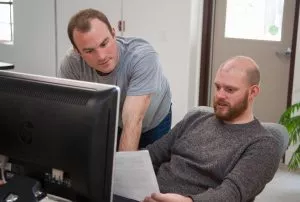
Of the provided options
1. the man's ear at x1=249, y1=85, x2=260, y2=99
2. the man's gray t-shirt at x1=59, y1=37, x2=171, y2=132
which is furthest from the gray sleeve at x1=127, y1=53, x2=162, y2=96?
the man's ear at x1=249, y1=85, x2=260, y2=99

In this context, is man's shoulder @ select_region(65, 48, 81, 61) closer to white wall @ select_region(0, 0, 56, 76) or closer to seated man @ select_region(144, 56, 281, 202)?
seated man @ select_region(144, 56, 281, 202)

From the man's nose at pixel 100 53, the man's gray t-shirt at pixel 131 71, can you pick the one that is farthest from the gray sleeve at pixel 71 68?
Result: the man's nose at pixel 100 53

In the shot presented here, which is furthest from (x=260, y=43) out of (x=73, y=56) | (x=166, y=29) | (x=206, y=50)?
(x=73, y=56)

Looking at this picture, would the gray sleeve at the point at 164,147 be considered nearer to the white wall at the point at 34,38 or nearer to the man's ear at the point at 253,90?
the man's ear at the point at 253,90

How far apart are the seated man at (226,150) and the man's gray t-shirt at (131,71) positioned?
0.81 ft

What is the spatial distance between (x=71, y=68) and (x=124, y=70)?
267 mm

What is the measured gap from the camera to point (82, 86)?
96cm

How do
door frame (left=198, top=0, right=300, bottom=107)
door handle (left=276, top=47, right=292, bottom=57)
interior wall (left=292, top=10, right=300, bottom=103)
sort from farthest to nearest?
1. door frame (left=198, top=0, right=300, bottom=107)
2. door handle (left=276, top=47, right=292, bottom=57)
3. interior wall (left=292, top=10, right=300, bottom=103)

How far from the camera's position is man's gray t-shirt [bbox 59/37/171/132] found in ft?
5.28

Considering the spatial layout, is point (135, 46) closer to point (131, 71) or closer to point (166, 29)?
point (131, 71)

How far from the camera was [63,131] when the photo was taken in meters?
0.94

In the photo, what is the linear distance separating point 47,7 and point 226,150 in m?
3.95

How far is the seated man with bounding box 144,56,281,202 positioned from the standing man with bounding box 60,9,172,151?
0.64 ft

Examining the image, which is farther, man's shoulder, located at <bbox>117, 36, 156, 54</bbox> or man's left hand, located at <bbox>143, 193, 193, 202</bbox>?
man's shoulder, located at <bbox>117, 36, 156, 54</bbox>
